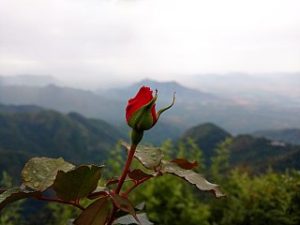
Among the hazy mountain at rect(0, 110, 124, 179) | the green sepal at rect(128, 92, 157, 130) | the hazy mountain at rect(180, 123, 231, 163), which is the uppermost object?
the green sepal at rect(128, 92, 157, 130)

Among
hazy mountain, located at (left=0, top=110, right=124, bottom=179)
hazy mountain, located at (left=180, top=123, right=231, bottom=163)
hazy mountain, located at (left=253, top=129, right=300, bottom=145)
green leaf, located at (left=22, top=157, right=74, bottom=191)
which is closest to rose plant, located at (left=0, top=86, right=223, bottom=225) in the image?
green leaf, located at (left=22, top=157, right=74, bottom=191)

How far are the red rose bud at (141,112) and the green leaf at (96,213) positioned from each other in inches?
5.4

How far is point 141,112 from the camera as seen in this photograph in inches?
32.0

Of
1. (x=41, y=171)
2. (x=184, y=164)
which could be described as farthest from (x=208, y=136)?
(x=41, y=171)

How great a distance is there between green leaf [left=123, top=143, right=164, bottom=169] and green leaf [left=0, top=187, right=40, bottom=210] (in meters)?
0.22

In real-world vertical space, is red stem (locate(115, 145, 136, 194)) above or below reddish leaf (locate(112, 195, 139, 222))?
above

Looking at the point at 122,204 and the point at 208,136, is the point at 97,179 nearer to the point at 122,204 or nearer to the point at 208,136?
the point at 122,204

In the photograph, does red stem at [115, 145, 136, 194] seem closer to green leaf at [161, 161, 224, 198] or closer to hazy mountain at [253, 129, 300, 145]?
green leaf at [161, 161, 224, 198]

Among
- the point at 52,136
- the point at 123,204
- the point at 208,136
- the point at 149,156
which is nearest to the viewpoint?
the point at 123,204

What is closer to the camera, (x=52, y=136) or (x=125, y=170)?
(x=125, y=170)

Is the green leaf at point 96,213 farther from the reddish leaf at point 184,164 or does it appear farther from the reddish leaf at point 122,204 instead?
the reddish leaf at point 184,164

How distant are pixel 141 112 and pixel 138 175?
7.1 inches

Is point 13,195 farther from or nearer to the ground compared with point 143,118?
nearer to the ground

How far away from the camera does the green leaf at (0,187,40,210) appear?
79cm
